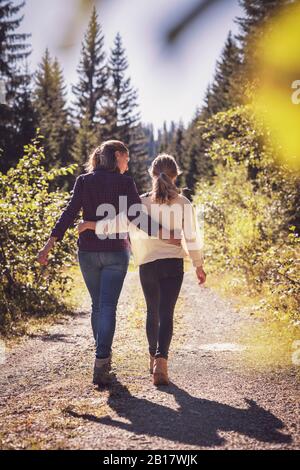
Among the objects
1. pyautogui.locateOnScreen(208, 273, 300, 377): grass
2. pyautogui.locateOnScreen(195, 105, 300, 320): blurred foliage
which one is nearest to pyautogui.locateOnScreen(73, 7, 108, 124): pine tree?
pyautogui.locateOnScreen(195, 105, 300, 320): blurred foliage

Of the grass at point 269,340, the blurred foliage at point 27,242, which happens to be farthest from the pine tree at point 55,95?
the grass at point 269,340

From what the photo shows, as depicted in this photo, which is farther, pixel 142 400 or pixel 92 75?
pixel 92 75

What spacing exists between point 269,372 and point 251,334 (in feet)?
7.25

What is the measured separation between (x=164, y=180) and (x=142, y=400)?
7.10 feet

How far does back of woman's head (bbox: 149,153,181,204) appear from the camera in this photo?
4801 millimetres

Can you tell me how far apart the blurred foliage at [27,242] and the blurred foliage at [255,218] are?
3.40m

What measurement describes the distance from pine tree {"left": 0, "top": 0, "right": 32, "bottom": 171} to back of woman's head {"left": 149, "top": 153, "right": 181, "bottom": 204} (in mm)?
17045

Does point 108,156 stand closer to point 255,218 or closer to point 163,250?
point 163,250

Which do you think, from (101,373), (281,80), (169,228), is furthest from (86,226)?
(281,80)

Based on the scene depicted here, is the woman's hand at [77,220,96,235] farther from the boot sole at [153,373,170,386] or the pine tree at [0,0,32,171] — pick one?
the pine tree at [0,0,32,171]

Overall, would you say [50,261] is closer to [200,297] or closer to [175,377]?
[200,297]

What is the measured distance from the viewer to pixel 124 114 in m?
43.8

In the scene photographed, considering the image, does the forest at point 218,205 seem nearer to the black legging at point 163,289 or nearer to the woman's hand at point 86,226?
the black legging at point 163,289

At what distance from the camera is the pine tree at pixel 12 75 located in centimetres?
2125
